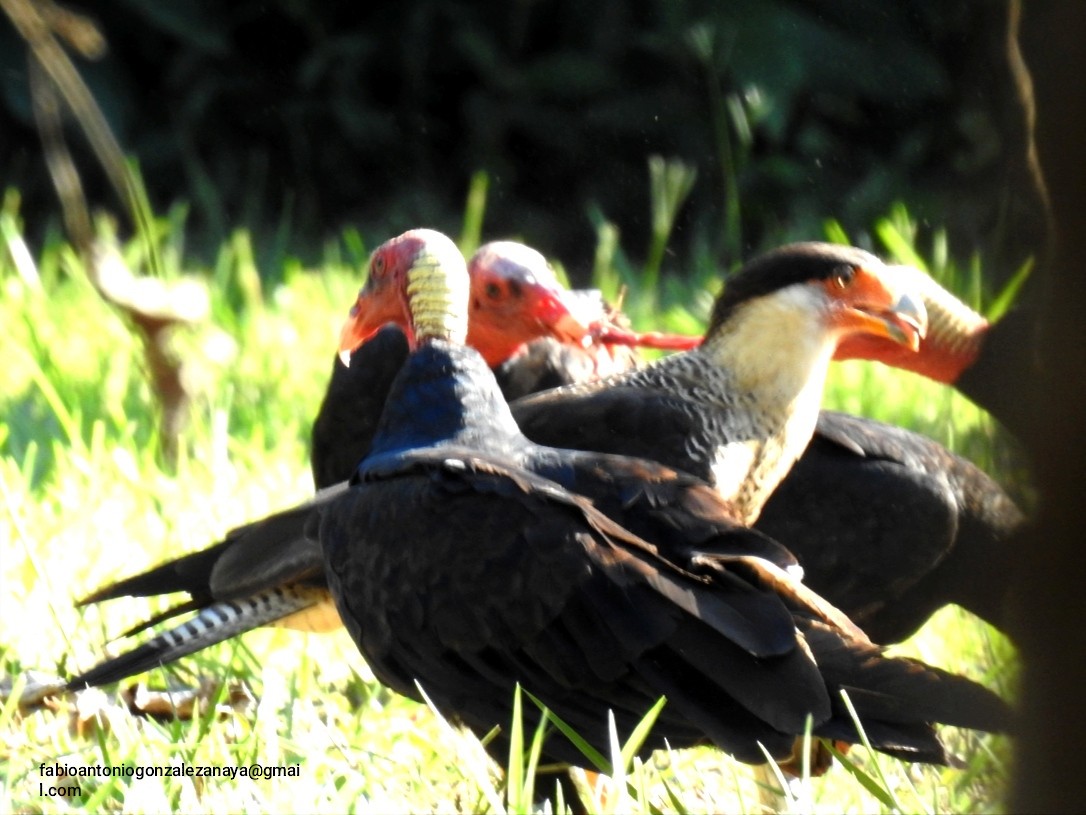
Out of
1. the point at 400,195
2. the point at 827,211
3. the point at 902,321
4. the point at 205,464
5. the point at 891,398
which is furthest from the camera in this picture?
the point at 400,195

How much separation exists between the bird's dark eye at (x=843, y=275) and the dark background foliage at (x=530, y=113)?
289 centimetres

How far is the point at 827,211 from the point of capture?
20.0 ft

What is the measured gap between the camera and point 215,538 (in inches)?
126

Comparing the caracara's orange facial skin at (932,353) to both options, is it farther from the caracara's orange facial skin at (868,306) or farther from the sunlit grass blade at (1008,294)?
the caracara's orange facial skin at (868,306)

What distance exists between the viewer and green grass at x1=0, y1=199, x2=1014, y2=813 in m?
2.15

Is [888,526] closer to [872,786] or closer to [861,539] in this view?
[861,539]

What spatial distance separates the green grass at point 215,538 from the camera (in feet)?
7.06

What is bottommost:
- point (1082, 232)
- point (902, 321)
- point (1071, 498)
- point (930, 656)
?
point (930, 656)

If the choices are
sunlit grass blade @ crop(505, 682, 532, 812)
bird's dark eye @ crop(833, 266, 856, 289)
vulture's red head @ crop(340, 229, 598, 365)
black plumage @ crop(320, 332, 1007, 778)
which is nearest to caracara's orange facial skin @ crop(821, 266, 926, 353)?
bird's dark eye @ crop(833, 266, 856, 289)

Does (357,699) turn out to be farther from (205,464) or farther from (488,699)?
(205,464)

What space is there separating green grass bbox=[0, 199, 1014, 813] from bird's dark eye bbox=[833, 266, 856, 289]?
0.41 meters

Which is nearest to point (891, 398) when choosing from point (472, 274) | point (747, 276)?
point (472, 274)

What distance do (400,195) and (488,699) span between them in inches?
182

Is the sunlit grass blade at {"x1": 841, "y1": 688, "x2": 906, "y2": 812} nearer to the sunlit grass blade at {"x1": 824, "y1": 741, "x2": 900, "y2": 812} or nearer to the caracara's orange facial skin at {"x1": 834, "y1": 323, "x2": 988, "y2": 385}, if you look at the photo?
the sunlit grass blade at {"x1": 824, "y1": 741, "x2": 900, "y2": 812}
